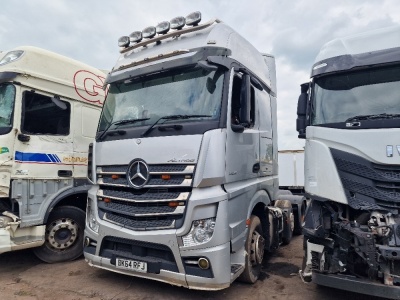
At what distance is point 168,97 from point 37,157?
2568mm

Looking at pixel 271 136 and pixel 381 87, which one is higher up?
pixel 381 87

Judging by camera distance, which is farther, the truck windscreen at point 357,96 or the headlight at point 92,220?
the headlight at point 92,220

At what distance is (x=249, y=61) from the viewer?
4680mm

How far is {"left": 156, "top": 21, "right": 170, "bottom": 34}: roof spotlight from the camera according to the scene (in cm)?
441

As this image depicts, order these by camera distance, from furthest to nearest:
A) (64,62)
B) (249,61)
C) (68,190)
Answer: (64,62) < (68,190) < (249,61)

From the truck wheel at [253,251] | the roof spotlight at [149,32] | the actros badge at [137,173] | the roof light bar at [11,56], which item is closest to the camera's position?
the actros badge at [137,173]

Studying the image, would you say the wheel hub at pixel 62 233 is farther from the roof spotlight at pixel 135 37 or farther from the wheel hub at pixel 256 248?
the roof spotlight at pixel 135 37

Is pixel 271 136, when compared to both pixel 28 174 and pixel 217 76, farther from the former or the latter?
pixel 28 174

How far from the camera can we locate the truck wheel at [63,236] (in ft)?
16.4

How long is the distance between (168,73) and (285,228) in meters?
3.70

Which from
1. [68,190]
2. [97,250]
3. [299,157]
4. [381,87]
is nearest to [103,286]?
[97,250]

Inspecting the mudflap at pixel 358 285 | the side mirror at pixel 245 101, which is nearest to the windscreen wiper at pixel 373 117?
the side mirror at pixel 245 101

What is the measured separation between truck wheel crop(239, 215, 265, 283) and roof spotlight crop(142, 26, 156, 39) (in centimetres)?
308

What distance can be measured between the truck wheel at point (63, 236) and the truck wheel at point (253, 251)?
2946 millimetres
